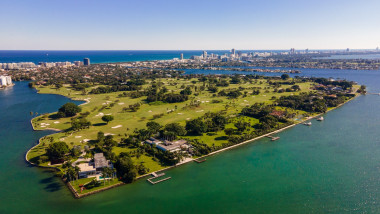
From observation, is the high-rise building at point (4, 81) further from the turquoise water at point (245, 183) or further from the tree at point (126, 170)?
the tree at point (126, 170)

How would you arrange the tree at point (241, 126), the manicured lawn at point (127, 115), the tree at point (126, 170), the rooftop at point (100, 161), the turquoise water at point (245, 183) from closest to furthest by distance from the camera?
the turquoise water at point (245, 183) → the tree at point (126, 170) → the rooftop at point (100, 161) → the manicured lawn at point (127, 115) → the tree at point (241, 126)

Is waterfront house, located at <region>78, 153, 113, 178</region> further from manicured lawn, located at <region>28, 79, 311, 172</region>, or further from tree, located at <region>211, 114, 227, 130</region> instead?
tree, located at <region>211, 114, 227, 130</region>

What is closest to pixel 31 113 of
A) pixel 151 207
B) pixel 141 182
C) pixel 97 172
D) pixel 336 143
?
pixel 97 172

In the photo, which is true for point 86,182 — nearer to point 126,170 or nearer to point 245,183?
point 126,170

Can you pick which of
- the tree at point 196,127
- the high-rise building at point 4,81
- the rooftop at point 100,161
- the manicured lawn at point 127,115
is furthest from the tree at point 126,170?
the high-rise building at point 4,81

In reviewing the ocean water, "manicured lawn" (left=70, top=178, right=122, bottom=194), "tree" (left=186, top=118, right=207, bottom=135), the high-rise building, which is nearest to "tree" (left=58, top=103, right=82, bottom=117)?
the ocean water

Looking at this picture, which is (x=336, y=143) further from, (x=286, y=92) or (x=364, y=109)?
(x=286, y=92)

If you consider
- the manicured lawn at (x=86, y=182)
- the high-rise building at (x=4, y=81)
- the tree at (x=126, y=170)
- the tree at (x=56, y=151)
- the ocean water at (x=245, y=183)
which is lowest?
the ocean water at (x=245, y=183)
